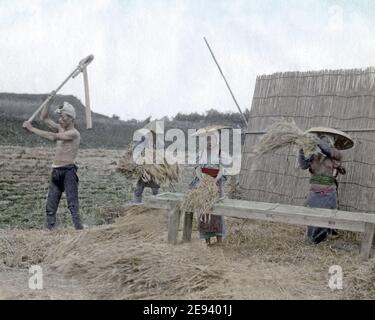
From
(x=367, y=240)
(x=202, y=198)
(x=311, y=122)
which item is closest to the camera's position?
(x=367, y=240)

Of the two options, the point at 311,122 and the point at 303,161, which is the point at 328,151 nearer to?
the point at 303,161

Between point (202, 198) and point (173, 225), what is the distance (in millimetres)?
452

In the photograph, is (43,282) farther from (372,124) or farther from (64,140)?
(372,124)

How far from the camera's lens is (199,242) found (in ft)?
21.5

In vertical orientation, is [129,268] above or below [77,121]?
below

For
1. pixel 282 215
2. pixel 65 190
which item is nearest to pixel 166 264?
pixel 282 215

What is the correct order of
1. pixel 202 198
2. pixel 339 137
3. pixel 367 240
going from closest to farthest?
pixel 367 240
pixel 202 198
pixel 339 137

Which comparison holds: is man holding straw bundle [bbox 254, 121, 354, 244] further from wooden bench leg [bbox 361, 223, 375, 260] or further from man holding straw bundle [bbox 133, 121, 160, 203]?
man holding straw bundle [bbox 133, 121, 160, 203]

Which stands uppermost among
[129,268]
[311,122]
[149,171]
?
[311,122]

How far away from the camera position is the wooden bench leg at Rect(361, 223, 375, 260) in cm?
559

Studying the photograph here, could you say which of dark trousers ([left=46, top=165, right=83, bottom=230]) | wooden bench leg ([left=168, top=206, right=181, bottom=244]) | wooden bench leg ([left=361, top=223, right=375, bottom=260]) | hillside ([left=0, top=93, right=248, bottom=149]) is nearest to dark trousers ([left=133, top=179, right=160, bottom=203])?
dark trousers ([left=46, top=165, right=83, bottom=230])

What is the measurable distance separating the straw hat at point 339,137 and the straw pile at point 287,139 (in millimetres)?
243

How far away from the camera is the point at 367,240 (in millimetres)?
5660

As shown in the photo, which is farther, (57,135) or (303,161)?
(57,135)
